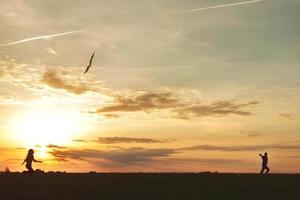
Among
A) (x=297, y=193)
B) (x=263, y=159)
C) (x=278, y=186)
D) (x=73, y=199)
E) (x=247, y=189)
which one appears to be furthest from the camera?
(x=263, y=159)

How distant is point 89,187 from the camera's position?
30.8m

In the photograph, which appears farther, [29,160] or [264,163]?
[264,163]

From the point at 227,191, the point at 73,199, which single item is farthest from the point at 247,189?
the point at 73,199

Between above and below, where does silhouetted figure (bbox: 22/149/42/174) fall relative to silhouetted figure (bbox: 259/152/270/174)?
below

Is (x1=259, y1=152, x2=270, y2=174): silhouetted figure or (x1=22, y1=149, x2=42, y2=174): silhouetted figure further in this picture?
(x1=259, y1=152, x2=270, y2=174): silhouetted figure

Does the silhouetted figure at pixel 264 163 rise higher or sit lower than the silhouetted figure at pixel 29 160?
higher

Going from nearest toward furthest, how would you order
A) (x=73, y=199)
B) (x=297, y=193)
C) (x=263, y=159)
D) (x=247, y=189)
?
(x=73, y=199), (x=297, y=193), (x=247, y=189), (x=263, y=159)

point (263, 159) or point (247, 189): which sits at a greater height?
point (263, 159)

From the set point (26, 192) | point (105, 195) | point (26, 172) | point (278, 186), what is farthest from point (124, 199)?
point (26, 172)

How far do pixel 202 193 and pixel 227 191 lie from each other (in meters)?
2.00

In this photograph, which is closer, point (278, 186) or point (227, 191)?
point (227, 191)

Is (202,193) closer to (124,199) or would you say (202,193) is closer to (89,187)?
(124,199)

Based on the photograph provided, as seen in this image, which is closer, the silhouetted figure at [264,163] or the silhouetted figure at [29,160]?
the silhouetted figure at [29,160]

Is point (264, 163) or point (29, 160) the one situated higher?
point (264, 163)
